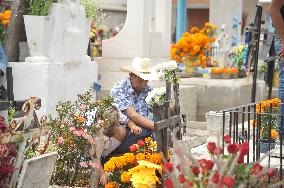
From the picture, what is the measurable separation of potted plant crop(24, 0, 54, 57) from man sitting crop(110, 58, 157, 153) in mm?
1767

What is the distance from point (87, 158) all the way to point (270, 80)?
3.92 meters

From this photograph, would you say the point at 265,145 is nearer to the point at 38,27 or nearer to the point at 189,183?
the point at 189,183

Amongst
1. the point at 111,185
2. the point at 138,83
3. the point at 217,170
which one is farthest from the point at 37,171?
the point at 138,83

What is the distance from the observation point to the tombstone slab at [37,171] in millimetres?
5562

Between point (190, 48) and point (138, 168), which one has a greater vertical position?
point (190, 48)

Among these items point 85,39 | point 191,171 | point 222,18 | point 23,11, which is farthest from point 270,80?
point 222,18

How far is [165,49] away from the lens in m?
12.9

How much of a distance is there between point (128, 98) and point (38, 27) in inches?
81.3

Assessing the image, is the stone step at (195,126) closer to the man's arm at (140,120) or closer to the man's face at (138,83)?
the man's face at (138,83)

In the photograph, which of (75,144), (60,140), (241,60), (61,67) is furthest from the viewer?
(241,60)

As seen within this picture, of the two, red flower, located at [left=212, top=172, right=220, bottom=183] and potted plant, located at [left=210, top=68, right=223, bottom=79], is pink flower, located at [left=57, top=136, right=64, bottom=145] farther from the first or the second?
potted plant, located at [left=210, top=68, right=223, bottom=79]

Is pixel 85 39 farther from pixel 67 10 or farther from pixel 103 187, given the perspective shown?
pixel 103 187

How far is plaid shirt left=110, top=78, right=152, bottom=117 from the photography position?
25.6 ft

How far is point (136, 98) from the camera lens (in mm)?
7949
